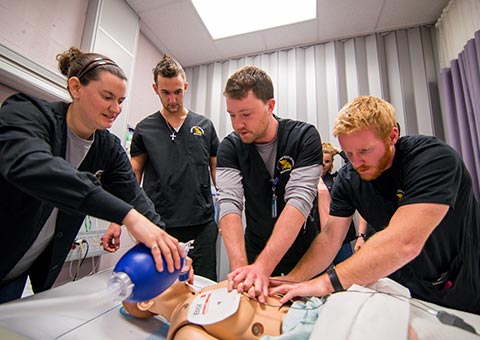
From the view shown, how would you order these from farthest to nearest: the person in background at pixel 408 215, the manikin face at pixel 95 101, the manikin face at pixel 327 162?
the manikin face at pixel 327 162 → the manikin face at pixel 95 101 → the person in background at pixel 408 215

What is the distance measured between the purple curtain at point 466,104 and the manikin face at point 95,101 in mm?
2264

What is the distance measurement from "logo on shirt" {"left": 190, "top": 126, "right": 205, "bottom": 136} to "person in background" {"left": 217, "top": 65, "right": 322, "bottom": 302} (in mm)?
453

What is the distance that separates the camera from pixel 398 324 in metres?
0.53

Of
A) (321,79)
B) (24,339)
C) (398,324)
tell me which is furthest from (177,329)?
(321,79)

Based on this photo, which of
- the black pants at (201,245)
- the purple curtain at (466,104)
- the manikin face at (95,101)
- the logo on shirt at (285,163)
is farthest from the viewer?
the purple curtain at (466,104)

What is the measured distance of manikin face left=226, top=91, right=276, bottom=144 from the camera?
1.10 metres

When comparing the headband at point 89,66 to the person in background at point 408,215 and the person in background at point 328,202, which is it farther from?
the person in background at point 328,202

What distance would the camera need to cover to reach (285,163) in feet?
3.80

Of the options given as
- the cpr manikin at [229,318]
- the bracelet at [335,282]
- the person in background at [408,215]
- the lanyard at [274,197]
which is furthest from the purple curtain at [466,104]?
the cpr manikin at [229,318]

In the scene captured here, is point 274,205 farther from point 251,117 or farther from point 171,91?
point 171,91

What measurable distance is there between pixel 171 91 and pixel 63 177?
1055mm

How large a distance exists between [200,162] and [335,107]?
1615 mm

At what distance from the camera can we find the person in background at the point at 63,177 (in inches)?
25.5


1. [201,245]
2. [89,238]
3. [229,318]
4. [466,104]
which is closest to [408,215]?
[229,318]
